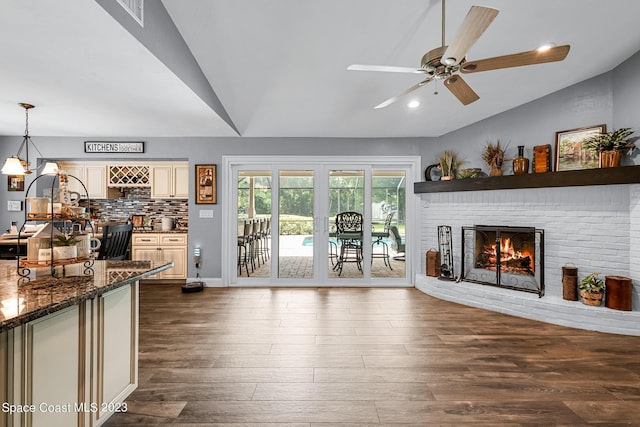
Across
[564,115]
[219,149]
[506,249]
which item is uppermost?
[564,115]

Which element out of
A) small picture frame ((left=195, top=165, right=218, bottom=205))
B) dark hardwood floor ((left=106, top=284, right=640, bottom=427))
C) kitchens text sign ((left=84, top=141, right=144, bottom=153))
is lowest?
dark hardwood floor ((left=106, top=284, right=640, bottom=427))

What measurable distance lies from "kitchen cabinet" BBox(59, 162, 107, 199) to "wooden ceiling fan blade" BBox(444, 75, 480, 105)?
18.4ft

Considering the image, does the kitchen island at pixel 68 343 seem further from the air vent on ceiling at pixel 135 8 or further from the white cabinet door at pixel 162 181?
the white cabinet door at pixel 162 181

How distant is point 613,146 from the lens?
124 inches

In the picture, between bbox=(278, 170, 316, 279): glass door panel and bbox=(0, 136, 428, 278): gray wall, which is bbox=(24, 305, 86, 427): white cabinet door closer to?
bbox=(0, 136, 428, 278): gray wall

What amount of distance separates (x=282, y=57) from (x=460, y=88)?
149cm

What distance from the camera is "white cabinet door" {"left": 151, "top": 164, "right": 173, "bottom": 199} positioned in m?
5.43

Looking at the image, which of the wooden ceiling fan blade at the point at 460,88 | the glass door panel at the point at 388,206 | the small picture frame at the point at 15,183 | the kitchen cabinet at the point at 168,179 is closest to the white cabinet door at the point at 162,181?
the kitchen cabinet at the point at 168,179

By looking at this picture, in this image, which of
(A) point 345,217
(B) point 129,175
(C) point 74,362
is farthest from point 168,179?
(C) point 74,362

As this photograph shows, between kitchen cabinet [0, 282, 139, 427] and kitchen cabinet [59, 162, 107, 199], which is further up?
kitchen cabinet [59, 162, 107, 199]

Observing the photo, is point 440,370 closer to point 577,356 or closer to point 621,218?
point 577,356

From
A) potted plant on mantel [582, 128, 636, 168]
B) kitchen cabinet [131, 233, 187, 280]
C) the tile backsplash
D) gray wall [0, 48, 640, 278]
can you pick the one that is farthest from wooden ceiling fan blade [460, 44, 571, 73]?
the tile backsplash

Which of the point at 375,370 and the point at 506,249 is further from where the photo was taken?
the point at 506,249

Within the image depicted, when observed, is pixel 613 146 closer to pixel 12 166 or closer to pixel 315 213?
pixel 315 213
